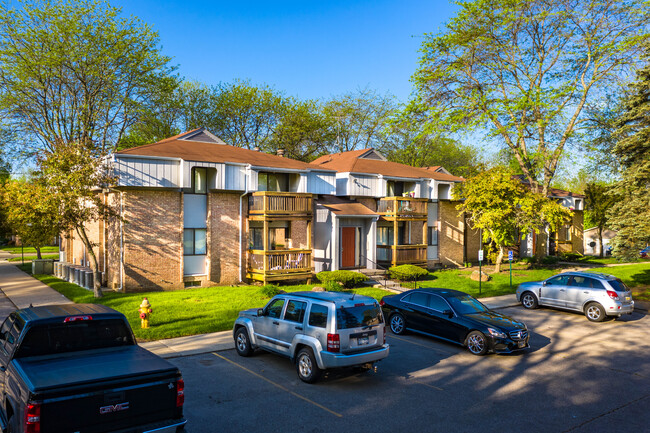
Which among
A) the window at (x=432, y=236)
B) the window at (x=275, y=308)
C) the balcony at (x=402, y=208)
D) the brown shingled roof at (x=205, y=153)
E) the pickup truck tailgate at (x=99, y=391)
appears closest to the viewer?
the pickup truck tailgate at (x=99, y=391)

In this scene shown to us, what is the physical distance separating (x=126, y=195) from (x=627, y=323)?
2142 centimetres

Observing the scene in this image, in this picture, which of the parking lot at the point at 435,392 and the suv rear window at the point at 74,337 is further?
the parking lot at the point at 435,392

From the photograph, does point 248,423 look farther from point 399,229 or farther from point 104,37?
point 104,37

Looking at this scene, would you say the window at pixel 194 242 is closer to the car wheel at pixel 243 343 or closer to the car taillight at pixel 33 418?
the car wheel at pixel 243 343

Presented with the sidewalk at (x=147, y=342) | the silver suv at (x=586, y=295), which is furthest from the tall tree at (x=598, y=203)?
the silver suv at (x=586, y=295)

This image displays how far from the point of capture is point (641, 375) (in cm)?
1077

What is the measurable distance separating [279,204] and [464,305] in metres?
12.2

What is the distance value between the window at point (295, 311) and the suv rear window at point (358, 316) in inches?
38.4

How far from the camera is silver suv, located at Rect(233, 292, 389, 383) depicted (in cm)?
914

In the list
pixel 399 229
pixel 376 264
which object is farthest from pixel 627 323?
pixel 399 229

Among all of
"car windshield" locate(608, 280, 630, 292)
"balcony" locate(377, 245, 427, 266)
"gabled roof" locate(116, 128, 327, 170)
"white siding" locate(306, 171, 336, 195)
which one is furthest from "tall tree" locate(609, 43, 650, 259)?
"gabled roof" locate(116, 128, 327, 170)

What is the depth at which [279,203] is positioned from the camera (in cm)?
2306

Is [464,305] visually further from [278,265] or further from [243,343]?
[278,265]

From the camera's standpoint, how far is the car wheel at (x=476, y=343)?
39.1 feet
